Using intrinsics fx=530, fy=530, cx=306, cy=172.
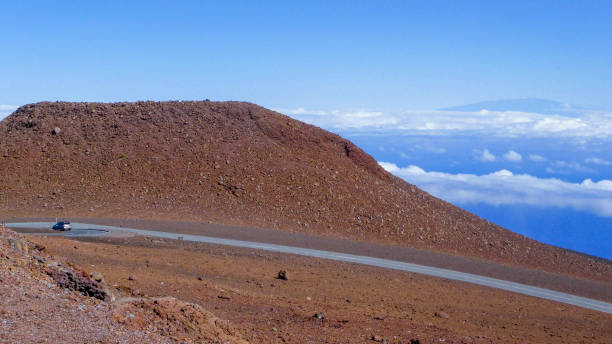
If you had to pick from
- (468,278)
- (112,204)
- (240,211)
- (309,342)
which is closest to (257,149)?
(240,211)

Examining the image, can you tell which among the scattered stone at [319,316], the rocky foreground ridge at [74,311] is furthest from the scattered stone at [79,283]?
the scattered stone at [319,316]

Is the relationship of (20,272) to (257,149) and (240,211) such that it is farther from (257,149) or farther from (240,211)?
(257,149)

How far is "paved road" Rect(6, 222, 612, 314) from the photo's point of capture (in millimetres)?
25406

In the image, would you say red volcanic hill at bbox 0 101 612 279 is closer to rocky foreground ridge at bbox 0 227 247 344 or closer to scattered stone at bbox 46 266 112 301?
rocky foreground ridge at bbox 0 227 247 344

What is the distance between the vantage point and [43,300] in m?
8.57

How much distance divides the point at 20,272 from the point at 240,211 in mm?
26764

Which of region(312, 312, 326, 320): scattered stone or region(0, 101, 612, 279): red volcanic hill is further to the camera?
region(0, 101, 612, 279): red volcanic hill

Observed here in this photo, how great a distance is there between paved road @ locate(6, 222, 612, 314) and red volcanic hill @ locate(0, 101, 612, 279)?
419 cm

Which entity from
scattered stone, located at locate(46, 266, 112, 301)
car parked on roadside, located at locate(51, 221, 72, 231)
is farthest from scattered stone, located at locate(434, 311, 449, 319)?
car parked on roadside, located at locate(51, 221, 72, 231)

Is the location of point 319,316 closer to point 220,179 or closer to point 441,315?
point 441,315

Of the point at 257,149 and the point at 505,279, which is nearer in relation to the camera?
the point at 505,279

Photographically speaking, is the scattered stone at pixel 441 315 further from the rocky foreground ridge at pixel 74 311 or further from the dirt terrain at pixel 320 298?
the rocky foreground ridge at pixel 74 311

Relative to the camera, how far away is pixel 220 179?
38844 millimetres

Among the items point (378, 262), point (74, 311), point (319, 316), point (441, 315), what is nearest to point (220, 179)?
point (378, 262)
